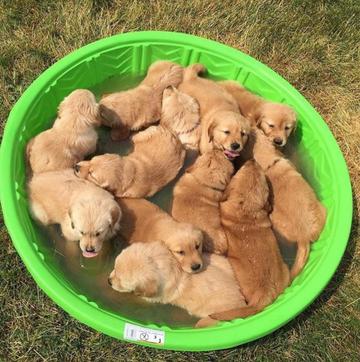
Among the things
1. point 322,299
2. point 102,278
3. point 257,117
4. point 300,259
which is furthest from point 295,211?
point 102,278

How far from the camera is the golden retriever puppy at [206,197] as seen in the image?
3.10 meters

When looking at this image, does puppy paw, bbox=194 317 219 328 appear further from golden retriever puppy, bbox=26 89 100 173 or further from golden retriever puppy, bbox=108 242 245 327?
golden retriever puppy, bbox=26 89 100 173

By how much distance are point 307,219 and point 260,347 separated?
105 cm

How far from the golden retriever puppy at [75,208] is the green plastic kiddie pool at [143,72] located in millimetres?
133

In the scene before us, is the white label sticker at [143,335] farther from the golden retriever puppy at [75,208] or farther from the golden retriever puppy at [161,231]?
the golden retriever puppy at [75,208]

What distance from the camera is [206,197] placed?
3162 millimetres

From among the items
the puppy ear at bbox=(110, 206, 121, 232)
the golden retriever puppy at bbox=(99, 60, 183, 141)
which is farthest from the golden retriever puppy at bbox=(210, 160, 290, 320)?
the golden retriever puppy at bbox=(99, 60, 183, 141)

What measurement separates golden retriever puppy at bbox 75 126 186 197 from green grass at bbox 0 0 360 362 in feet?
3.19

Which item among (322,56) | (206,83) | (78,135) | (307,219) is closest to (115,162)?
(78,135)

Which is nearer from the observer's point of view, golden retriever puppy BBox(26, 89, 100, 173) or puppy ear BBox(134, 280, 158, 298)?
puppy ear BBox(134, 280, 158, 298)

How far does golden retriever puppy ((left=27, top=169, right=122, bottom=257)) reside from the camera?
2691mm

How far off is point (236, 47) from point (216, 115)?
1426 mm

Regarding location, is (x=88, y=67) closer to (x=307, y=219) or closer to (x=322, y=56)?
(x=307, y=219)

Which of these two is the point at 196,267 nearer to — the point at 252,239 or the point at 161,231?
the point at 161,231
